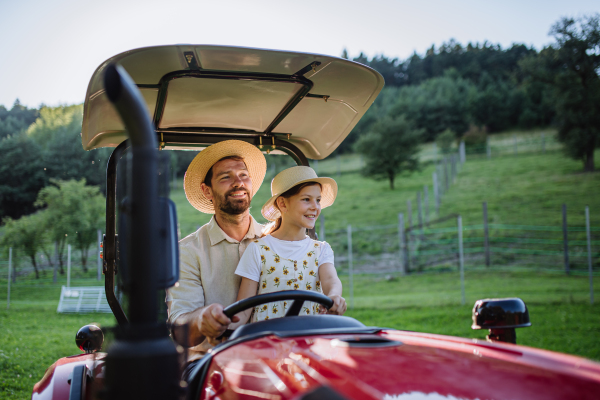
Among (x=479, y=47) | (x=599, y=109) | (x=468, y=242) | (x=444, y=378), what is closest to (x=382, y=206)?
(x=468, y=242)

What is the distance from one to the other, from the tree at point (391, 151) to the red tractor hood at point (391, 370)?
97.6 feet

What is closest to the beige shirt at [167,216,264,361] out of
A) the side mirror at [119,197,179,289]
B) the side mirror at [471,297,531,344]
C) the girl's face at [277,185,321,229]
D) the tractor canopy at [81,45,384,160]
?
the girl's face at [277,185,321,229]

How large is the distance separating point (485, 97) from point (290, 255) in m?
53.7

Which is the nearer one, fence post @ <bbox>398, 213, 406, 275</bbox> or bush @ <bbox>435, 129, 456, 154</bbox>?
fence post @ <bbox>398, 213, 406, 275</bbox>

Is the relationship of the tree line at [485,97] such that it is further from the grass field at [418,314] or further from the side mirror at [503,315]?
the side mirror at [503,315]

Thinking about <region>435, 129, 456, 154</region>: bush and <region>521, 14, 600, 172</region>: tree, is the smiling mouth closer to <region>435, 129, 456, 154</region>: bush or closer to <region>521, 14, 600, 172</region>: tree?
<region>521, 14, 600, 172</region>: tree

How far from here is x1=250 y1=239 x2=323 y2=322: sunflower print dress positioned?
8.53 ft

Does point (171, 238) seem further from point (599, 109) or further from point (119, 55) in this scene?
point (599, 109)

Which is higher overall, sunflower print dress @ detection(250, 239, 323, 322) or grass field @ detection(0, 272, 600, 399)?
sunflower print dress @ detection(250, 239, 323, 322)

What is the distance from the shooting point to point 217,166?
3.00m

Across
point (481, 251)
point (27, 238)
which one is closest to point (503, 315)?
point (27, 238)

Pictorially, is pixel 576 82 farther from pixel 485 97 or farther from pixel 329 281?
pixel 329 281

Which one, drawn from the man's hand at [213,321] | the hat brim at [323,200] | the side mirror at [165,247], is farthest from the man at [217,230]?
the side mirror at [165,247]

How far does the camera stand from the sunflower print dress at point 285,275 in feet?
8.53
